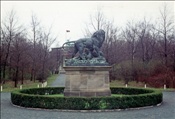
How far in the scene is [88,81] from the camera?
17562 mm

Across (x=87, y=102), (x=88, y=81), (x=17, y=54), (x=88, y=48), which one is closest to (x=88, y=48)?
(x=88, y=48)

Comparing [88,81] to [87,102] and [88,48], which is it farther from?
[87,102]

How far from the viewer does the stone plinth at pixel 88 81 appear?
57.5ft

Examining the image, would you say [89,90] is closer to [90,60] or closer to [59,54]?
[90,60]

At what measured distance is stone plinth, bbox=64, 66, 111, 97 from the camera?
17516 millimetres

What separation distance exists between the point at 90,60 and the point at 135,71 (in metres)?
23.9

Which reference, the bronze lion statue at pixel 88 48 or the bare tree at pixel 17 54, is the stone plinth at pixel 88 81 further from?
the bare tree at pixel 17 54

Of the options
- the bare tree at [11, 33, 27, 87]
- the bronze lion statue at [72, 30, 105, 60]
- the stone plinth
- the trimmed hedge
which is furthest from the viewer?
the bare tree at [11, 33, 27, 87]

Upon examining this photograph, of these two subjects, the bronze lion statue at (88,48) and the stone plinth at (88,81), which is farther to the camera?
the bronze lion statue at (88,48)

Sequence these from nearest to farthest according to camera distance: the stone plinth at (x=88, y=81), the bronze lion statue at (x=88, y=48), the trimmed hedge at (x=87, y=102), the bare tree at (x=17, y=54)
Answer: the trimmed hedge at (x=87, y=102), the stone plinth at (x=88, y=81), the bronze lion statue at (x=88, y=48), the bare tree at (x=17, y=54)

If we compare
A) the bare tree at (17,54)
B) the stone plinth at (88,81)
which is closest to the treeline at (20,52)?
the bare tree at (17,54)

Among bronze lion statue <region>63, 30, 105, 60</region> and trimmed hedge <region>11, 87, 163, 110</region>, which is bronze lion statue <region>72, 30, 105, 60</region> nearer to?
bronze lion statue <region>63, 30, 105, 60</region>

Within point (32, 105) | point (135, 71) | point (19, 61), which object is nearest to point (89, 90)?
point (32, 105)

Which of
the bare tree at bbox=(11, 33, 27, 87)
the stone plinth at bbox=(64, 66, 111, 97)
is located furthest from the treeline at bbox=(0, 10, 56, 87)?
the stone plinth at bbox=(64, 66, 111, 97)
